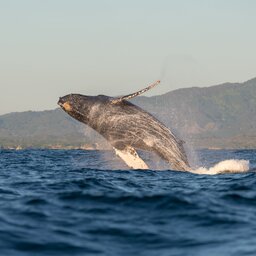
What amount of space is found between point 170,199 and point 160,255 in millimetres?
4558

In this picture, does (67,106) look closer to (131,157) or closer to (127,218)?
(131,157)

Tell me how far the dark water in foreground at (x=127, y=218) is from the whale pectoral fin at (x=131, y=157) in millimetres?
4400

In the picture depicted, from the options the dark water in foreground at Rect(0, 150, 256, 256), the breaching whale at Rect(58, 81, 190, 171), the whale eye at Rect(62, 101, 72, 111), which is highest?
Result: the whale eye at Rect(62, 101, 72, 111)

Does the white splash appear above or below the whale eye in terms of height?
below

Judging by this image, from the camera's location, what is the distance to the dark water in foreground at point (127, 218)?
32.1ft

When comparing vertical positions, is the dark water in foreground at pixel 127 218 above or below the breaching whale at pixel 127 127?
below

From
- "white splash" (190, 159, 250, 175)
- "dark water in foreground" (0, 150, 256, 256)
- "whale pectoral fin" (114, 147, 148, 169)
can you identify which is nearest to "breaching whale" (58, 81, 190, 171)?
"whale pectoral fin" (114, 147, 148, 169)

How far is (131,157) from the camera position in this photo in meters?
22.6

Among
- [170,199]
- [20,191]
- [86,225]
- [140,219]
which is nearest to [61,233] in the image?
[86,225]

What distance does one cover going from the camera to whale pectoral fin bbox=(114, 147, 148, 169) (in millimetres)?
22234

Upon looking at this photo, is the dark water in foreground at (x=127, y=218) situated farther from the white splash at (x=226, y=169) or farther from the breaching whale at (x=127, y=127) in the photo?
the white splash at (x=226, y=169)

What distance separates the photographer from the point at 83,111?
22.1m

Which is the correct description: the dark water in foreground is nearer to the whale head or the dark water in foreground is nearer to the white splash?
the white splash

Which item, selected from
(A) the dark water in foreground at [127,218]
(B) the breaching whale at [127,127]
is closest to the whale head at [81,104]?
(B) the breaching whale at [127,127]
